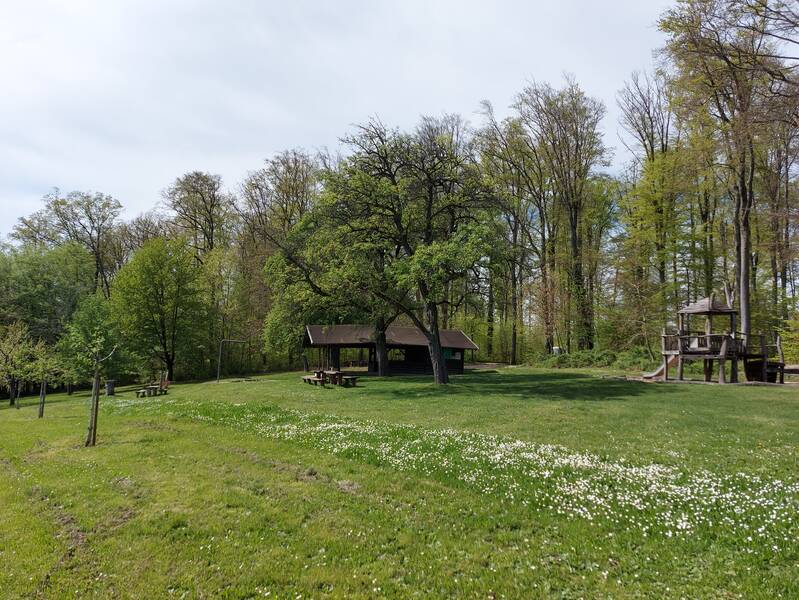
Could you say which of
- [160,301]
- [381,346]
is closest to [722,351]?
[381,346]

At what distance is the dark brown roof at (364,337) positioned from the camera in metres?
32.6

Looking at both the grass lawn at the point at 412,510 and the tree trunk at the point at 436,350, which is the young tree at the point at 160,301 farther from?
the grass lawn at the point at 412,510

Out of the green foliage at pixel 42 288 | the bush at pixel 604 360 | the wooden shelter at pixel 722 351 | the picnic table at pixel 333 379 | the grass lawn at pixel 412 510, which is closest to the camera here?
the grass lawn at pixel 412 510

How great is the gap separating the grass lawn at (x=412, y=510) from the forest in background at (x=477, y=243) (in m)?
5.07

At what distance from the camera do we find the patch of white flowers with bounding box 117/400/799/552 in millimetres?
5371

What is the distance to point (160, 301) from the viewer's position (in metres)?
38.6

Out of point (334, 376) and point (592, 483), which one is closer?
point (592, 483)

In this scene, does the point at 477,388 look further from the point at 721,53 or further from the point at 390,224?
the point at 721,53

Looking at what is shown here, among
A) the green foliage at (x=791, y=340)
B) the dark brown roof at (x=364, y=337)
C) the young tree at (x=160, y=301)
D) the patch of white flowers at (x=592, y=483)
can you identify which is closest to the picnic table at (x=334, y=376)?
the dark brown roof at (x=364, y=337)

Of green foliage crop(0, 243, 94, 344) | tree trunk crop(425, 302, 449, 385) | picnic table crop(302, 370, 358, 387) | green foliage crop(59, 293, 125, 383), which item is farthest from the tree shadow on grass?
green foliage crop(0, 243, 94, 344)

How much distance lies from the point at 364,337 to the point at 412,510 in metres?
27.5

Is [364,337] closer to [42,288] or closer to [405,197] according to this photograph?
[405,197]

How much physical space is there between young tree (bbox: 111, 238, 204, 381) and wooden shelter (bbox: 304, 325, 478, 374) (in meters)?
12.6

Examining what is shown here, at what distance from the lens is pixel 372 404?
54.9ft
